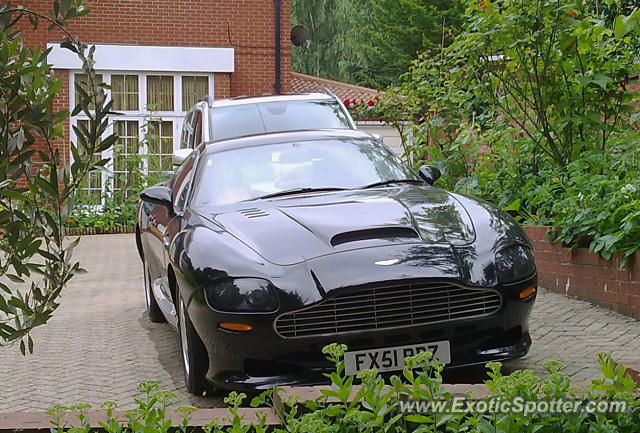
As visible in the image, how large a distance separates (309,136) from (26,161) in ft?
14.9

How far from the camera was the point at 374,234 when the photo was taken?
5.34 m

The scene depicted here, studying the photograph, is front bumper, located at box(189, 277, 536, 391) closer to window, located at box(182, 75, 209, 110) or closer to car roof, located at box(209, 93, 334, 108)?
car roof, located at box(209, 93, 334, 108)

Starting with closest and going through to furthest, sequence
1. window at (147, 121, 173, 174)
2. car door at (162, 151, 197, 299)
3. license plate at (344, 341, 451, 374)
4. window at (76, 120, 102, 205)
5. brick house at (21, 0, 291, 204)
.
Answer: license plate at (344, 341, 451, 374) < car door at (162, 151, 197, 299) < window at (76, 120, 102, 205) < window at (147, 121, 173, 174) < brick house at (21, 0, 291, 204)

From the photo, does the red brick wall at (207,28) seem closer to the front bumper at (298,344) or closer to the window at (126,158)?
the window at (126,158)

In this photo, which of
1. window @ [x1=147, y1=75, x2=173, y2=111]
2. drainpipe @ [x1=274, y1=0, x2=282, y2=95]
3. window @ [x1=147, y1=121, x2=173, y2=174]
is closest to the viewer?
window @ [x1=147, y1=121, x2=173, y2=174]

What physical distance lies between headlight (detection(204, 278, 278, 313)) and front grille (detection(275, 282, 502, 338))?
0.37ft

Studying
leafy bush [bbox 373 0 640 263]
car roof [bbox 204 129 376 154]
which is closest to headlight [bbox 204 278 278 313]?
car roof [bbox 204 129 376 154]

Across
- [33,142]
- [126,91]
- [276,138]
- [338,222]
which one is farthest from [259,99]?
[126,91]

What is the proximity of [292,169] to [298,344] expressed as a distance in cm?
203

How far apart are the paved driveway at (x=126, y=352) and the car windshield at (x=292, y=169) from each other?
4.08 ft

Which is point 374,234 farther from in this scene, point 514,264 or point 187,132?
point 187,132

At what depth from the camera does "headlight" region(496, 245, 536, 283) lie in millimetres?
5312

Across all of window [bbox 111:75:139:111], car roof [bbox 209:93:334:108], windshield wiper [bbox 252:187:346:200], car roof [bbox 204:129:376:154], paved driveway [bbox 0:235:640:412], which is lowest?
paved driveway [bbox 0:235:640:412]

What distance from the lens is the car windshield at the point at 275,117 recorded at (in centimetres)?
1077
